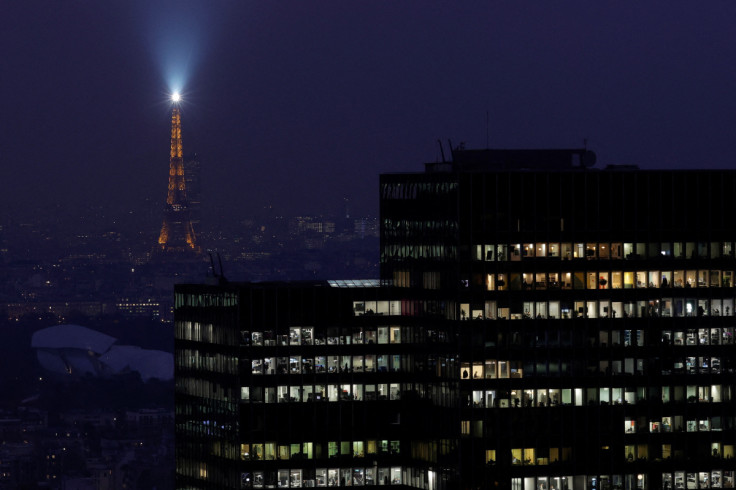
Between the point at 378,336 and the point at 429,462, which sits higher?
the point at 378,336

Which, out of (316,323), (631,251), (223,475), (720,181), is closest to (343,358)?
(316,323)

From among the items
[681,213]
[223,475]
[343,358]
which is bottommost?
[223,475]

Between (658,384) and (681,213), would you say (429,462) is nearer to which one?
(658,384)

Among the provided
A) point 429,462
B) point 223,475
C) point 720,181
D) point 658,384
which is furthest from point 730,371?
point 223,475

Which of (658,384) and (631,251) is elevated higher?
(631,251)

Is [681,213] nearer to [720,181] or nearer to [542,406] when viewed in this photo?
[720,181]
